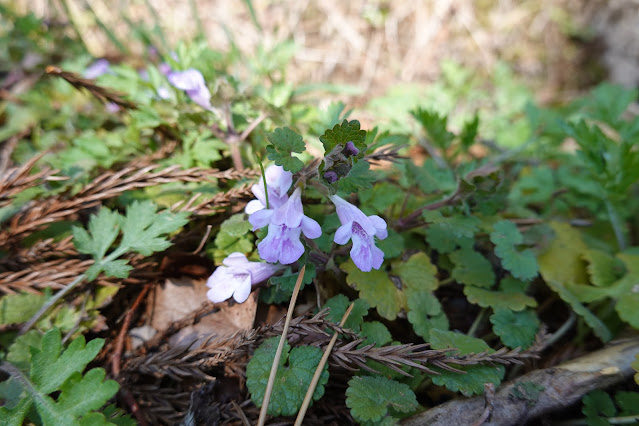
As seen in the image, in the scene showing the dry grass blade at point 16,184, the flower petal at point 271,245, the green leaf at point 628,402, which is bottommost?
the green leaf at point 628,402

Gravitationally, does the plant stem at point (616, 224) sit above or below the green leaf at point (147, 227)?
below

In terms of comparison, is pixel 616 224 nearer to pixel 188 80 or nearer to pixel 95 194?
pixel 188 80

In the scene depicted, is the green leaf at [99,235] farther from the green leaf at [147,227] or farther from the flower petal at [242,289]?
the flower petal at [242,289]

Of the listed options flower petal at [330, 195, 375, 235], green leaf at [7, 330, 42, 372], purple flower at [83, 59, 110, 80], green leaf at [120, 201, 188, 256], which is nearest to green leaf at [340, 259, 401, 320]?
flower petal at [330, 195, 375, 235]

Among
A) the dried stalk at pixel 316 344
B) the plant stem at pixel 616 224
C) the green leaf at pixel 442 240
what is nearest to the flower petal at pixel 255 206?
the dried stalk at pixel 316 344

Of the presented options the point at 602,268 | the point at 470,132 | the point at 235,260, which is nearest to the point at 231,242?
the point at 235,260

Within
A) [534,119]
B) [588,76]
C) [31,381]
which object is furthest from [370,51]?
[31,381]

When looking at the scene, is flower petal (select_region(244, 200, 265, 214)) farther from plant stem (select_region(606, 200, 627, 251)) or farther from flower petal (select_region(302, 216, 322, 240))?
plant stem (select_region(606, 200, 627, 251))
